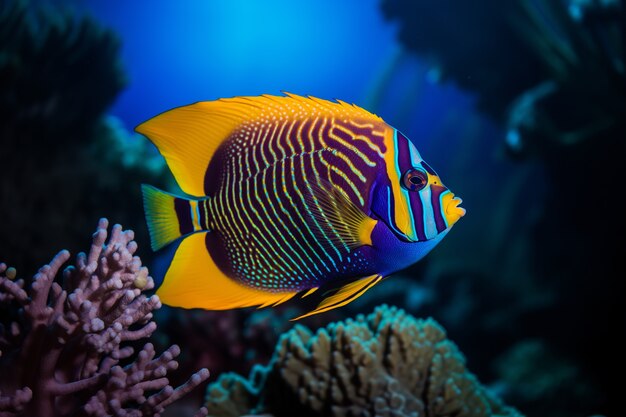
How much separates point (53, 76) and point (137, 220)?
6.12 ft

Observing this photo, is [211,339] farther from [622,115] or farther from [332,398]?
[622,115]

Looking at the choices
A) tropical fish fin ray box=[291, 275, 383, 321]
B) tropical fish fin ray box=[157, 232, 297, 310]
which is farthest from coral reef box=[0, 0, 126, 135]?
tropical fish fin ray box=[291, 275, 383, 321]

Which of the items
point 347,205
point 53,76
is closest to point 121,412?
Answer: point 347,205

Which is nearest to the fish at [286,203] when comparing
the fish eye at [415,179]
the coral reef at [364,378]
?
the fish eye at [415,179]

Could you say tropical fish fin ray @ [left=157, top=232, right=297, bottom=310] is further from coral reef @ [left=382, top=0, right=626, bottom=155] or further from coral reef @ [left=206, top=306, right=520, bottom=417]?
coral reef @ [left=382, top=0, right=626, bottom=155]

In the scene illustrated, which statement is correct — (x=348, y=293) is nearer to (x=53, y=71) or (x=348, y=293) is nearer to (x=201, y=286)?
(x=201, y=286)

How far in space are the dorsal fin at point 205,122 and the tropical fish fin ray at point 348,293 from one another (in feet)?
1.41

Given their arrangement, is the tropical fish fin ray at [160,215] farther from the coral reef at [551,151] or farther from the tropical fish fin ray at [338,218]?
the coral reef at [551,151]

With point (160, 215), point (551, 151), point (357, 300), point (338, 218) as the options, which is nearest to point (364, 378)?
point (338, 218)

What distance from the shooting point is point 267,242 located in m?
1.12

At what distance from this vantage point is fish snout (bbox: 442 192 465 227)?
1.00 m

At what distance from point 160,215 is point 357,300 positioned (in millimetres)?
4045

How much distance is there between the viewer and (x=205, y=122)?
117 cm

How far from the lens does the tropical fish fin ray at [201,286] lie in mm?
1128
